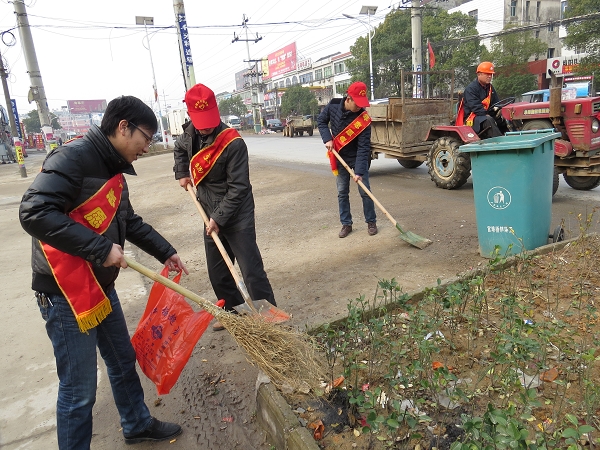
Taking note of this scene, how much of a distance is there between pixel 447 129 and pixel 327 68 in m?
67.8

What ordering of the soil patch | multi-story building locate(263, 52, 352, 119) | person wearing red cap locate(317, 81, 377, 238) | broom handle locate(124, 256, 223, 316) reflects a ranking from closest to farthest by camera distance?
the soil patch → broom handle locate(124, 256, 223, 316) → person wearing red cap locate(317, 81, 377, 238) → multi-story building locate(263, 52, 352, 119)

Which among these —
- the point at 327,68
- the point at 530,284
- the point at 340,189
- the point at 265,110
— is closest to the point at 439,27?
the point at 340,189

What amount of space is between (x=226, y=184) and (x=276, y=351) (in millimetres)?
1410

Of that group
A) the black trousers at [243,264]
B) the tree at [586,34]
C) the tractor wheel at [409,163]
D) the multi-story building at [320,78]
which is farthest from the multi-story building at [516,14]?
the black trousers at [243,264]

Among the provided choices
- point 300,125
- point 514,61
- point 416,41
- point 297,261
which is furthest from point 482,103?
point 514,61

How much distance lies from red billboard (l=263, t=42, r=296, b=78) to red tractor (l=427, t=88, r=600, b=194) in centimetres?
7975

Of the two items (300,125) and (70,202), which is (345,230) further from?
(300,125)

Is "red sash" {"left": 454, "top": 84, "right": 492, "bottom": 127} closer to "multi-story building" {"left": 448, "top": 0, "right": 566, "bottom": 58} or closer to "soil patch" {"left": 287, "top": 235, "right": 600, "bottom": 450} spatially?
"soil patch" {"left": 287, "top": 235, "right": 600, "bottom": 450}

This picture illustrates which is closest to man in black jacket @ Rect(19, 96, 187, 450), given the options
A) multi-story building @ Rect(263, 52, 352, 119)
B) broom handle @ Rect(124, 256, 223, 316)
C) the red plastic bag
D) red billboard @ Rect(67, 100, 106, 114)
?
broom handle @ Rect(124, 256, 223, 316)

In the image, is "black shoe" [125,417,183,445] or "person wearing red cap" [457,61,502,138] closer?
"black shoe" [125,417,183,445]

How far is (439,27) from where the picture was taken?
3244cm

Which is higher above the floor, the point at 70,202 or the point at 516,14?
the point at 516,14

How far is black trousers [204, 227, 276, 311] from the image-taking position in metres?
3.34

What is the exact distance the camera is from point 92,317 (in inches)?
78.8
